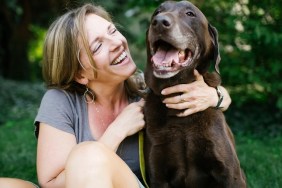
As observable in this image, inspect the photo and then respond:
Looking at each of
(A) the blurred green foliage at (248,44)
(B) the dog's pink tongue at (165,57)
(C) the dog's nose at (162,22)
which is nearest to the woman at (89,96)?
(B) the dog's pink tongue at (165,57)

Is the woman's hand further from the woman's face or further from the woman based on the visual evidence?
the woman's face

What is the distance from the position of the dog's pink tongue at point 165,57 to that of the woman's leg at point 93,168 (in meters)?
0.60

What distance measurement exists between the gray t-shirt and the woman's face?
22 centimetres

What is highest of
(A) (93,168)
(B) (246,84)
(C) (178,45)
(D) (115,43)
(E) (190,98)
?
(C) (178,45)

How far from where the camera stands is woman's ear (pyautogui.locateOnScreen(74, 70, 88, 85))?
10.7 feet

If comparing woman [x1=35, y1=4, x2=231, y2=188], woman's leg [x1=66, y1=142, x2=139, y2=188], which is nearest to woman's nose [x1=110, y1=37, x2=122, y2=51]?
woman [x1=35, y1=4, x2=231, y2=188]

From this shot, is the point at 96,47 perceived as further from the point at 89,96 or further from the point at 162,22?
the point at 162,22

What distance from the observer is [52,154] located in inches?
114

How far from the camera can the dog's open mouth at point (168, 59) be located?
2711mm

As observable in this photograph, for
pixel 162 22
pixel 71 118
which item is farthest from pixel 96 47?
pixel 162 22

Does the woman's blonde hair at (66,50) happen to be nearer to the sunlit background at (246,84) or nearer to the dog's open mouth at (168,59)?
the dog's open mouth at (168,59)

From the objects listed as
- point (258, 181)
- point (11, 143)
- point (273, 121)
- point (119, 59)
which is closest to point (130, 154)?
point (119, 59)

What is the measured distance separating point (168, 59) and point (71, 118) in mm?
769

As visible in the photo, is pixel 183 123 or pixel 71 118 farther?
pixel 71 118
